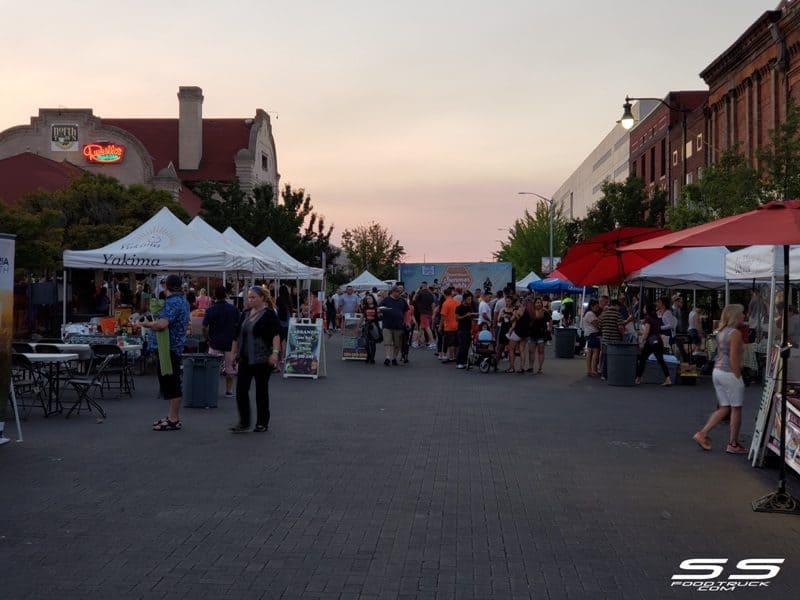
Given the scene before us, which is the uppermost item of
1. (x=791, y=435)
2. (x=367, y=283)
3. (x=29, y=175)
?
(x=29, y=175)

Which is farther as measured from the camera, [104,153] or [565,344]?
[104,153]

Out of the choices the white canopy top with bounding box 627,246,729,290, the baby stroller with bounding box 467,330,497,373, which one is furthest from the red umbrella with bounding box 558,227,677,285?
the baby stroller with bounding box 467,330,497,373

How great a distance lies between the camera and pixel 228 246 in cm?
2214

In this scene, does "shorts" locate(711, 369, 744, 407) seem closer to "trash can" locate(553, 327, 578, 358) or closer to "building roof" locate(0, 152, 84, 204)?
"trash can" locate(553, 327, 578, 358)

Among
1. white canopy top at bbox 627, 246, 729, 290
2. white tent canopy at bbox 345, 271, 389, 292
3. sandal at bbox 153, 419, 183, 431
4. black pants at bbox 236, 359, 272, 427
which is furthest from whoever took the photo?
white tent canopy at bbox 345, 271, 389, 292

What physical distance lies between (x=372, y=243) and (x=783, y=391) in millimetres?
98715

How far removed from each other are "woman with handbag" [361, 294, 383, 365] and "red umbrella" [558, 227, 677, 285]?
570 cm

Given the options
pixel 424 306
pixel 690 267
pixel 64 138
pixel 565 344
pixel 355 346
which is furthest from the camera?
pixel 64 138

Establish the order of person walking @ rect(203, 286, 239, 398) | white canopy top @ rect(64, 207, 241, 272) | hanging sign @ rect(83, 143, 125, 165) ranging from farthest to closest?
hanging sign @ rect(83, 143, 125, 165) < white canopy top @ rect(64, 207, 241, 272) < person walking @ rect(203, 286, 239, 398)

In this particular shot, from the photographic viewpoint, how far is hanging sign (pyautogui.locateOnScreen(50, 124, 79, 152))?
64.4m

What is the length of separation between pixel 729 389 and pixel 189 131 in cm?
6711

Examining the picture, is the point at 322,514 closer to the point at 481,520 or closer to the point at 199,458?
the point at 481,520

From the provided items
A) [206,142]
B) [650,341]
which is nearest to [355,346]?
[650,341]

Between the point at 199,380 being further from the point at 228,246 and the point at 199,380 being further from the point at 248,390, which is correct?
the point at 228,246
